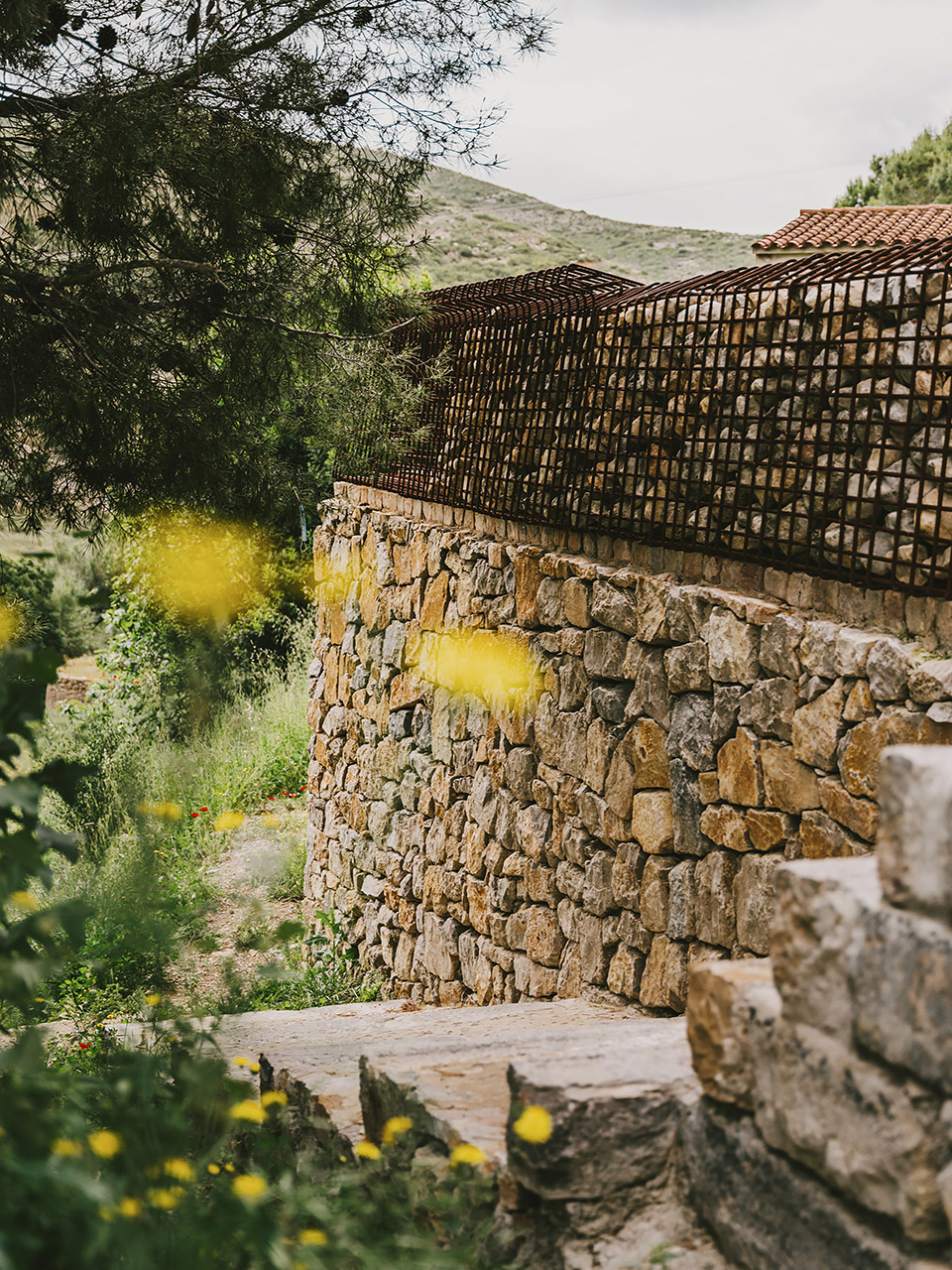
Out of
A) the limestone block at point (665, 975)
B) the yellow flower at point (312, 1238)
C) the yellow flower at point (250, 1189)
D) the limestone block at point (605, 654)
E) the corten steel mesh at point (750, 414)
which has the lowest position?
the limestone block at point (665, 975)

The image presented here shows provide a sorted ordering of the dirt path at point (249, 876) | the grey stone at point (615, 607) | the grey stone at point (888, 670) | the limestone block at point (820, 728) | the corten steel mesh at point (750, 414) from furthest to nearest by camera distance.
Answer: the dirt path at point (249, 876) → the grey stone at point (615, 607) → the limestone block at point (820, 728) → the corten steel mesh at point (750, 414) → the grey stone at point (888, 670)

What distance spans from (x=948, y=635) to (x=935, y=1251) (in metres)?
1.74

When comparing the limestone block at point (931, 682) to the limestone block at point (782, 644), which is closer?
the limestone block at point (931, 682)

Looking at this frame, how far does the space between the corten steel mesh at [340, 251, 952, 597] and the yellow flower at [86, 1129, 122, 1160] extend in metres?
2.26

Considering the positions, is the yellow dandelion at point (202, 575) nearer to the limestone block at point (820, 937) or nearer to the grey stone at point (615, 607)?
the grey stone at point (615, 607)

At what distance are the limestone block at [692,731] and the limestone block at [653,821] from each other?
0.63 ft

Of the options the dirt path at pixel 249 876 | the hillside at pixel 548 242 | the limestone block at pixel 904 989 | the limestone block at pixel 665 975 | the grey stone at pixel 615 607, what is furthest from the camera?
the hillside at pixel 548 242

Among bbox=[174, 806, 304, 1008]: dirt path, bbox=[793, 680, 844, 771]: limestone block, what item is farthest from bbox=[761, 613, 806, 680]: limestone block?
bbox=[174, 806, 304, 1008]: dirt path

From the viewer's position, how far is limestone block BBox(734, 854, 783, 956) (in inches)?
130

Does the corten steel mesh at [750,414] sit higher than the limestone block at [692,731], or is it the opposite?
the corten steel mesh at [750,414]

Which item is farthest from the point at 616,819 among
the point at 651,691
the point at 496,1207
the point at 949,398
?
the point at 496,1207

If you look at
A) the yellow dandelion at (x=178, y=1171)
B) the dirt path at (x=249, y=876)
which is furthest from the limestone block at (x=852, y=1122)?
the dirt path at (x=249, y=876)

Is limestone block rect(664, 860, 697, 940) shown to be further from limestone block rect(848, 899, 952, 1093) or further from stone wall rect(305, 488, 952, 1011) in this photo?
limestone block rect(848, 899, 952, 1093)

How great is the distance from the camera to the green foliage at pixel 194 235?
4.20 meters
